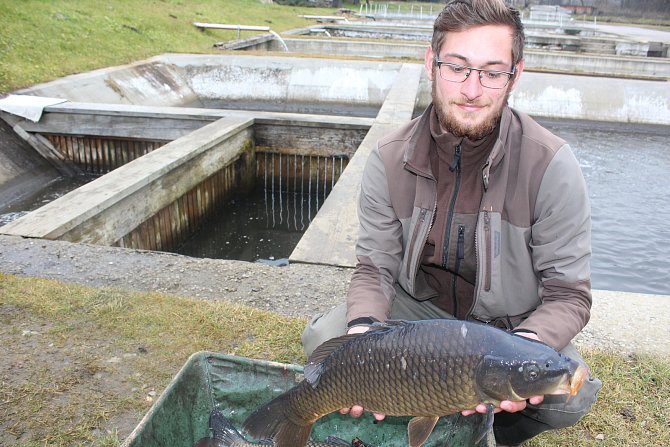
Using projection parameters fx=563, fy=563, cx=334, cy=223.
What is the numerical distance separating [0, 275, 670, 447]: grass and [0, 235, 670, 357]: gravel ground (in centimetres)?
22

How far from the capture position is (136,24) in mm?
19766

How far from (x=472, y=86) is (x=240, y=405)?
183 centimetres

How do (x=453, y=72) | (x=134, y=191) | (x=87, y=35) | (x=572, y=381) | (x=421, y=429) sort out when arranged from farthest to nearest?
1. (x=87, y=35)
2. (x=134, y=191)
3. (x=453, y=72)
4. (x=421, y=429)
5. (x=572, y=381)

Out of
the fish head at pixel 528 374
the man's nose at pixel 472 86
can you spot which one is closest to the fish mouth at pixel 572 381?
the fish head at pixel 528 374

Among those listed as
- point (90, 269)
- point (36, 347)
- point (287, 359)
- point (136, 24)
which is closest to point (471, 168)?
point (287, 359)

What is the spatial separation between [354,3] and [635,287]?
62.4 meters

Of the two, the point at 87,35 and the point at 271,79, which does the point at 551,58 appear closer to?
the point at 271,79

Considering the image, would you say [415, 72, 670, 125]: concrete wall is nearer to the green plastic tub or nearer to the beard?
the beard

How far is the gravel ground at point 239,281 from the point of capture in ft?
13.2

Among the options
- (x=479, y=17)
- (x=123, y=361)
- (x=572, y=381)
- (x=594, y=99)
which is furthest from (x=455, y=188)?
(x=594, y=99)

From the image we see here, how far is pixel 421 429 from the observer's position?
2.07m

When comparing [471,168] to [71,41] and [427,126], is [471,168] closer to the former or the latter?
[427,126]

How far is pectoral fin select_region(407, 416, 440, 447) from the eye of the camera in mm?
2061

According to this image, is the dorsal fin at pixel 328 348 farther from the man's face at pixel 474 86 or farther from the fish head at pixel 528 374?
the man's face at pixel 474 86
